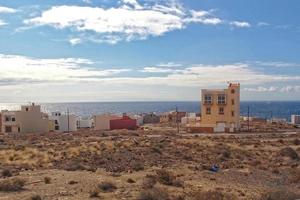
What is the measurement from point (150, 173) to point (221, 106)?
55.7 m

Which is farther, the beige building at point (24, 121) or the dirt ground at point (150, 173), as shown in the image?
the beige building at point (24, 121)

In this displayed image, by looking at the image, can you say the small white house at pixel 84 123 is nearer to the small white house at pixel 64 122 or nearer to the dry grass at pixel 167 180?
the small white house at pixel 64 122

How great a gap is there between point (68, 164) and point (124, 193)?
37.6ft

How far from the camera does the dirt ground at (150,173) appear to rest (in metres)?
20.0

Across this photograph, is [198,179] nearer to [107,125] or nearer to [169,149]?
[169,149]

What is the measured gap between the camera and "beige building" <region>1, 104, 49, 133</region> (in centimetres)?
8831

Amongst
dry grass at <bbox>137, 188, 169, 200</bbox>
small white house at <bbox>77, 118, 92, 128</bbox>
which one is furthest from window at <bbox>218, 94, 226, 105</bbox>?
dry grass at <bbox>137, 188, 169, 200</bbox>

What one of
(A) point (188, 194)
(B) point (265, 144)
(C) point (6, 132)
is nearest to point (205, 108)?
(B) point (265, 144)

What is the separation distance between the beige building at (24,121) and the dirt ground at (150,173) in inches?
1840

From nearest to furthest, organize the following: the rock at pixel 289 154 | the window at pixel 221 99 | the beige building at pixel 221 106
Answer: the rock at pixel 289 154 < the beige building at pixel 221 106 < the window at pixel 221 99

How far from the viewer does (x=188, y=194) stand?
19.9 metres

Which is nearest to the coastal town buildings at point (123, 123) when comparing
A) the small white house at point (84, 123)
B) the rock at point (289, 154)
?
the small white house at point (84, 123)

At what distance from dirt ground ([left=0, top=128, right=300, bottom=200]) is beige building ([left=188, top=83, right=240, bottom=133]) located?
3555 cm

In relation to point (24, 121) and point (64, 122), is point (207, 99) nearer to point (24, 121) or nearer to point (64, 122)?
point (64, 122)
